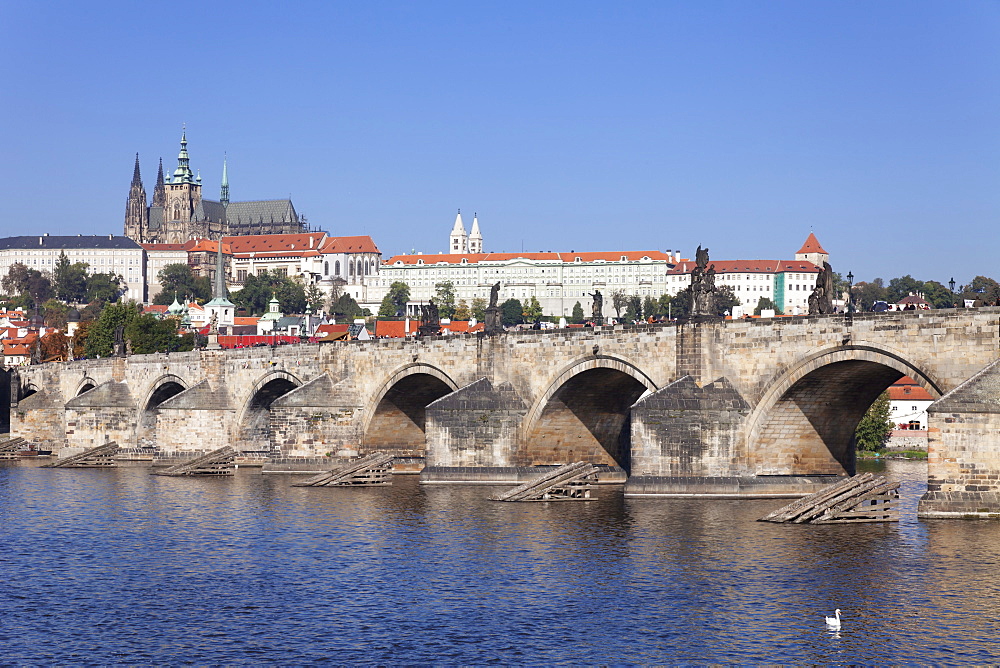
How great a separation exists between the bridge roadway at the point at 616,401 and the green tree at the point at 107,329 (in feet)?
112

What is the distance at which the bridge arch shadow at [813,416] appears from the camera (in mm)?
41469

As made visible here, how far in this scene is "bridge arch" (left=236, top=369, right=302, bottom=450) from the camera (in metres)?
68.9

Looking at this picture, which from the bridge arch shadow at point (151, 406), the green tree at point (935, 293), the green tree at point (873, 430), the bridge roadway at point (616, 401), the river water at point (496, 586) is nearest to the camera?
the river water at point (496, 586)

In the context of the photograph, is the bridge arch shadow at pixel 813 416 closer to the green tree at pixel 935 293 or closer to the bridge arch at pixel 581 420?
the bridge arch at pixel 581 420

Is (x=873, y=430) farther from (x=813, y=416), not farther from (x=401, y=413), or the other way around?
(x=813, y=416)

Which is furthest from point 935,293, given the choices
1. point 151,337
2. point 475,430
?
point 475,430

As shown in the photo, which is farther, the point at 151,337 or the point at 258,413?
the point at 151,337

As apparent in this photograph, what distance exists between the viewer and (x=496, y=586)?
31469 mm

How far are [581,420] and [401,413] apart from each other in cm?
1243

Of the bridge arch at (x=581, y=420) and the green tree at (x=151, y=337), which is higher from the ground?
the green tree at (x=151, y=337)

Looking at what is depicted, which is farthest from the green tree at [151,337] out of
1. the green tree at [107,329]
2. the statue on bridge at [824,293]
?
the statue on bridge at [824,293]

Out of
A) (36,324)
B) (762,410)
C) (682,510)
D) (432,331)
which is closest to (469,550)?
(682,510)

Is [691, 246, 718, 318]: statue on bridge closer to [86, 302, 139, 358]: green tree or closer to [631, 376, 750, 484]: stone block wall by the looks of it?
[631, 376, 750, 484]: stone block wall

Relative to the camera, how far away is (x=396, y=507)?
152 ft
